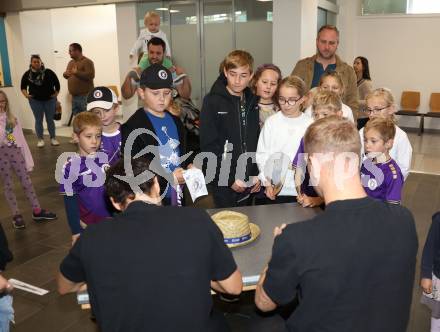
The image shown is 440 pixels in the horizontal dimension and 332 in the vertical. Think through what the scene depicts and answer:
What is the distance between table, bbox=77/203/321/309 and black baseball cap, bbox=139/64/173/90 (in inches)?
32.7

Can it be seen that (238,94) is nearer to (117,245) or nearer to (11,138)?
(117,245)

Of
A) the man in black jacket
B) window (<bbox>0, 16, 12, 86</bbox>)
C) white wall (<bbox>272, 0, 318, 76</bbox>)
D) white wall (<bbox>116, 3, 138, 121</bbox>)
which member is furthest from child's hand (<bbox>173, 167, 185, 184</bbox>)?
window (<bbox>0, 16, 12, 86</bbox>)

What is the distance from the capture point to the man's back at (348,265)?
1256 millimetres

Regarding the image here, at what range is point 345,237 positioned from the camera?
4.13 feet

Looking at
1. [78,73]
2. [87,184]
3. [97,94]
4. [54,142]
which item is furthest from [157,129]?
[54,142]

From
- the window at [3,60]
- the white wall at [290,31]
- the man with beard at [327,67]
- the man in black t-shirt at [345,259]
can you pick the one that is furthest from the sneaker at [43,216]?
the window at [3,60]

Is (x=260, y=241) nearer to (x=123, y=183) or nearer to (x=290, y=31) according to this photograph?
(x=123, y=183)

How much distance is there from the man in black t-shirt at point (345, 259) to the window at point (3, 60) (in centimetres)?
1073

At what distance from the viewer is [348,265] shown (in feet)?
4.12

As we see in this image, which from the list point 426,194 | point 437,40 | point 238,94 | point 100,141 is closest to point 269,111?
point 238,94

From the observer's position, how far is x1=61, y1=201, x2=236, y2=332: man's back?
4.45 ft

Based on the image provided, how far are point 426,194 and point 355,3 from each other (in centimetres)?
611

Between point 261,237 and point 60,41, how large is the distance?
11.5 m

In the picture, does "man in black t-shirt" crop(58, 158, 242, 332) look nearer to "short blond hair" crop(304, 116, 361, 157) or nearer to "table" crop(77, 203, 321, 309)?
"table" crop(77, 203, 321, 309)
